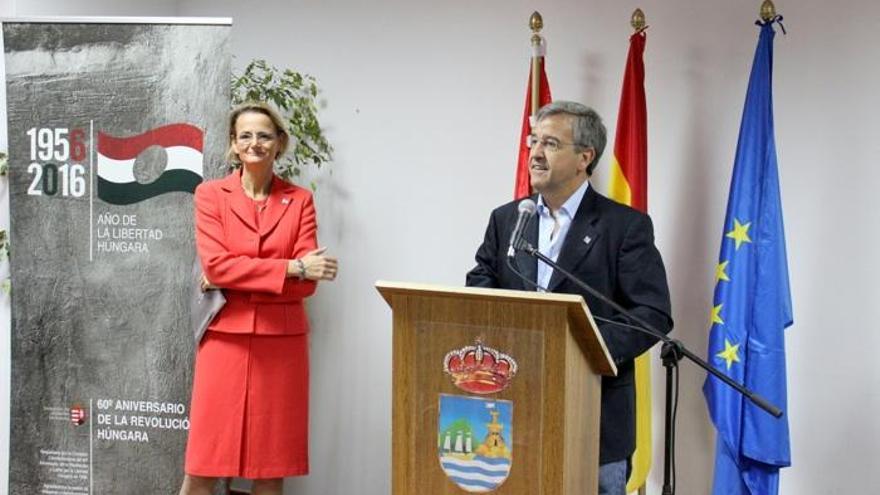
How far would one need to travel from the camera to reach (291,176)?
4.38 m

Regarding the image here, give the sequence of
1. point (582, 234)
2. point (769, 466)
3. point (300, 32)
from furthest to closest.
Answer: point (300, 32) → point (769, 466) → point (582, 234)

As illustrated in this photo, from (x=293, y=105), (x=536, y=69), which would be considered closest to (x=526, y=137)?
(x=536, y=69)

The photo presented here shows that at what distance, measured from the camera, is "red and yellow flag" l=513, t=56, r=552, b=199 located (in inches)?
153

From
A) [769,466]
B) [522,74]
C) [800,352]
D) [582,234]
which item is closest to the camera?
[582,234]

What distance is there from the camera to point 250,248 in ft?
11.6

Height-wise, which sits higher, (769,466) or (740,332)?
(740,332)

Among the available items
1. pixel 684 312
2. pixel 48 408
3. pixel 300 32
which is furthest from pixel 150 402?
pixel 684 312

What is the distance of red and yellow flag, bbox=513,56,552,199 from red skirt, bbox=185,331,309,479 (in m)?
1.06

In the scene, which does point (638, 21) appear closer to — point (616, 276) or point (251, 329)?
point (616, 276)

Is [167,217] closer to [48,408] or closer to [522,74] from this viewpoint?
[48,408]

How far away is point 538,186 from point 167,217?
1672mm

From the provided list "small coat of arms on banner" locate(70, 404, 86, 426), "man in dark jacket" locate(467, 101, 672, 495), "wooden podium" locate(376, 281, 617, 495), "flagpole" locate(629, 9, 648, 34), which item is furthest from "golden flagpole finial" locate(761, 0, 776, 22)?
"small coat of arms on banner" locate(70, 404, 86, 426)

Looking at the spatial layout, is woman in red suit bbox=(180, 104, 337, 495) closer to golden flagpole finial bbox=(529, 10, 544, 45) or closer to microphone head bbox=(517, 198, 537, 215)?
golden flagpole finial bbox=(529, 10, 544, 45)

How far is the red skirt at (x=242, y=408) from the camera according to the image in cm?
355
